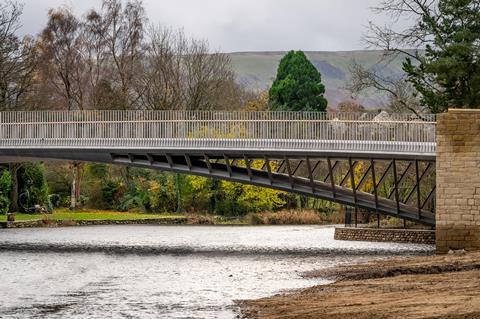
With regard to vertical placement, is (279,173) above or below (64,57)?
below

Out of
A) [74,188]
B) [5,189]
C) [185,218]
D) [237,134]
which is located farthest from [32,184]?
[237,134]

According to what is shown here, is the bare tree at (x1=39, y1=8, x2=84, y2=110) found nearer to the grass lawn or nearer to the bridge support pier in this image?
the grass lawn

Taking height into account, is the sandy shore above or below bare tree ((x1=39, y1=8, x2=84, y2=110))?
below

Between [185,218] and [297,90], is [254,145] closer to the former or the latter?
[185,218]

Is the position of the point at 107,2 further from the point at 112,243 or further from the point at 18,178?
the point at 112,243

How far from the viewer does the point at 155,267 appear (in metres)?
47.0

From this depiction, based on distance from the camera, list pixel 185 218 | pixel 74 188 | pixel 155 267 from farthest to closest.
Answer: pixel 74 188 < pixel 185 218 < pixel 155 267

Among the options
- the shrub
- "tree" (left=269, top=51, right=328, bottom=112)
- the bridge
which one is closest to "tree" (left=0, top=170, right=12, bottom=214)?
the shrub

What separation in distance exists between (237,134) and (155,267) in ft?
39.6

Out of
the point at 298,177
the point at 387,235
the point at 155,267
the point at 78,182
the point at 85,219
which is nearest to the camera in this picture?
the point at 155,267

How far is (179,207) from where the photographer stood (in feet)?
316

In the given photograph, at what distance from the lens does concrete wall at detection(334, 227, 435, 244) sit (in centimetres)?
6206

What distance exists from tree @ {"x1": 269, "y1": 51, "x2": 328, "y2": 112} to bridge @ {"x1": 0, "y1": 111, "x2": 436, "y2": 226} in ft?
181

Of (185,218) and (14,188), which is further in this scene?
(185,218)
